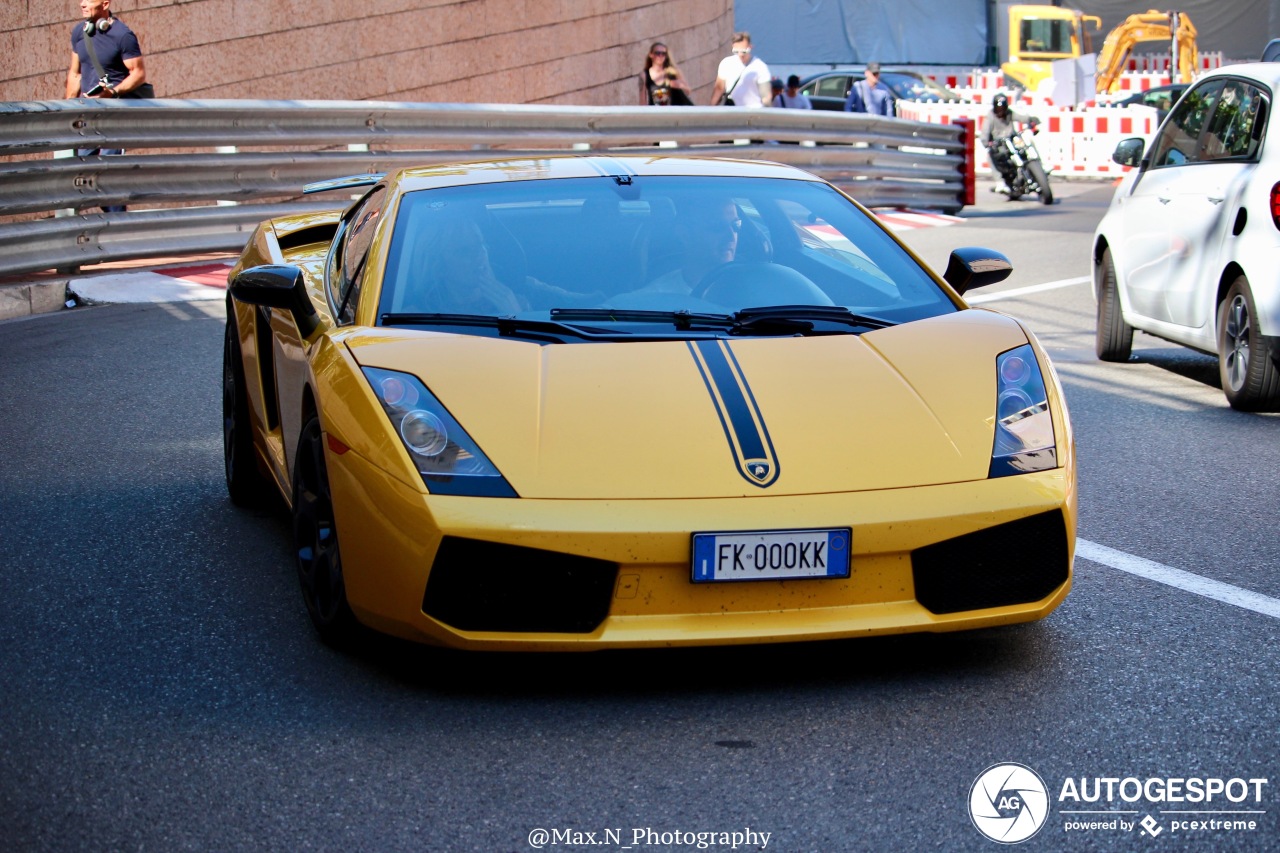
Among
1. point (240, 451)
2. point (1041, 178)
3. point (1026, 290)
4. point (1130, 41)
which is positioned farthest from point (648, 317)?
point (1130, 41)

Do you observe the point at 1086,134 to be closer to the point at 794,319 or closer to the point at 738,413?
the point at 794,319

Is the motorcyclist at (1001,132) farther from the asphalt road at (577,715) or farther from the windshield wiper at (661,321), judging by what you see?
the windshield wiper at (661,321)

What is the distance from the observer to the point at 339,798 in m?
3.21

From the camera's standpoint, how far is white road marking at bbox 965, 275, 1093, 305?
11.6m

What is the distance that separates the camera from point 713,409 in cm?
391

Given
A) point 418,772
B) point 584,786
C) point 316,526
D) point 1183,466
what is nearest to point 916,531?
point 584,786

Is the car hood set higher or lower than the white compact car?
higher

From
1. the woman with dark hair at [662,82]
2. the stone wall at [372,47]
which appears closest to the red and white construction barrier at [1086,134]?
the stone wall at [372,47]

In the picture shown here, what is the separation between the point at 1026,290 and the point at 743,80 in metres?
7.34

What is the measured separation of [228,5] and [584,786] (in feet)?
44.1

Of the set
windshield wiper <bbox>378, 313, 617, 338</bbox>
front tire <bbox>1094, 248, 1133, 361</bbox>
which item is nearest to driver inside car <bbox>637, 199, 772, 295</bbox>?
windshield wiper <bbox>378, 313, 617, 338</bbox>

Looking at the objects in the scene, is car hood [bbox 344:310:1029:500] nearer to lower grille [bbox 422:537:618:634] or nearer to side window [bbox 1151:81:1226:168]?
lower grille [bbox 422:537:618:634]

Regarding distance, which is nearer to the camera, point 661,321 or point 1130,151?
point 661,321

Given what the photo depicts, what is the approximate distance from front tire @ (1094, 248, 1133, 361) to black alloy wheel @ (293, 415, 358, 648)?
5702 mm
